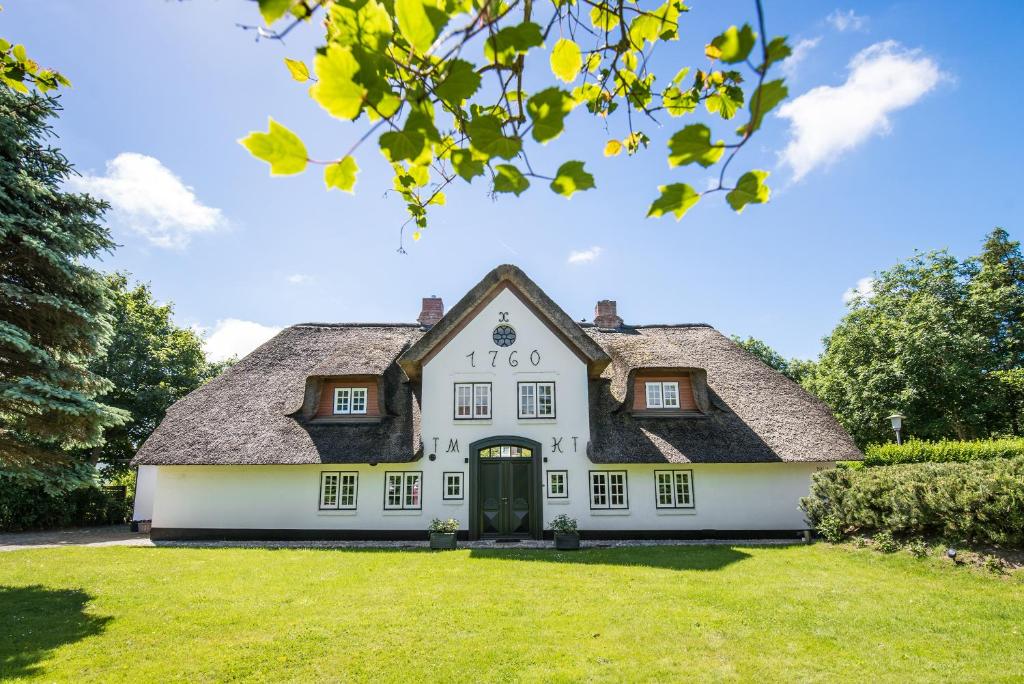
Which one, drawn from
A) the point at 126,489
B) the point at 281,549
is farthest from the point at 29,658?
the point at 126,489

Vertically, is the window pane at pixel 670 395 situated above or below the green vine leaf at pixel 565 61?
above

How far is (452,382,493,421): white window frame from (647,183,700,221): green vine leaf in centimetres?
1585

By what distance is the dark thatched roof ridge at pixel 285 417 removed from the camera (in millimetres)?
16516

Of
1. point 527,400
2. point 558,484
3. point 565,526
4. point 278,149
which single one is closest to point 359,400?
point 527,400

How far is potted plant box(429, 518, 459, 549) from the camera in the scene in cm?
1472

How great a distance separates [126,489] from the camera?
2248cm

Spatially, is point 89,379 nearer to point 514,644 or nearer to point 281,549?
point 281,549

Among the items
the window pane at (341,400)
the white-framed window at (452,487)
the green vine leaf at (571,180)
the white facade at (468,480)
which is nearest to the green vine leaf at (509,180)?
the green vine leaf at (571,180)

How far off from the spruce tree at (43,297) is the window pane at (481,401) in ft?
30.2

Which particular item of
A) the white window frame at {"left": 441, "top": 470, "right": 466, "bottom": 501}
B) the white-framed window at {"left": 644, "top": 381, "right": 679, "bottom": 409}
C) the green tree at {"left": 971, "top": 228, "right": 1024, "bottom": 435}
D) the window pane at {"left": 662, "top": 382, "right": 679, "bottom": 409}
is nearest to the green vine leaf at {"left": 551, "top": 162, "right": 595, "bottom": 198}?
the white window frame at {"left": 441, "top": 470, "right": 466, "bottom": 501}

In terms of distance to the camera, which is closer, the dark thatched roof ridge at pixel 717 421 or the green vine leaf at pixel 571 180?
the green vine leaf at pixel 571 180

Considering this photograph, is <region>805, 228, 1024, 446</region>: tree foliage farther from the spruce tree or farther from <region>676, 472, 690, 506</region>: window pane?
the spruce tree

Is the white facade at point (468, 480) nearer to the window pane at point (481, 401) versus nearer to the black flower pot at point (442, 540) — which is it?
the window pane at point (481, 401)

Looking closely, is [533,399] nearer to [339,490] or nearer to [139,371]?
[339,490]
